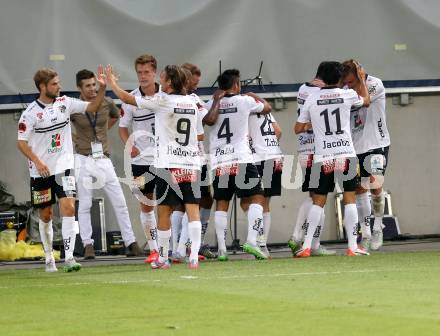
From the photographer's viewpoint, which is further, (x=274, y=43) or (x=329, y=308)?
(x=274, y=43)

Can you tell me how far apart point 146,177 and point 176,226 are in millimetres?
740

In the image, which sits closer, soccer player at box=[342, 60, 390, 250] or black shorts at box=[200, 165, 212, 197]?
black shorts at box=[200, 165, 212, 197]

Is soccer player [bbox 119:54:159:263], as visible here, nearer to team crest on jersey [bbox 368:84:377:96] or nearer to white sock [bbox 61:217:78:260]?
white sock [bbox 61:217:78:260]

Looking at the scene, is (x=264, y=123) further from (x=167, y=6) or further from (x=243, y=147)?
(x=167, y=6)

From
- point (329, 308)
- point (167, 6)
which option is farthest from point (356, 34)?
point (329, 308)

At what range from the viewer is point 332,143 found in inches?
583

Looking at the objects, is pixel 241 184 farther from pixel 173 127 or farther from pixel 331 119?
Result: pixel 173 127

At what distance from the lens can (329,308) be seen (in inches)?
347

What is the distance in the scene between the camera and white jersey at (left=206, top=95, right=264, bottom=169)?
14773 millimetres

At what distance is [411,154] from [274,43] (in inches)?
109

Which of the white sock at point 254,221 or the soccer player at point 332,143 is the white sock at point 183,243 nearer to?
the white sock at point 254,221

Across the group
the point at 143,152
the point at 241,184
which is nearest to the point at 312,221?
the point at 241,184

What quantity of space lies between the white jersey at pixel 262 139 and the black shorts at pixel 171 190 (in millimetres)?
2027

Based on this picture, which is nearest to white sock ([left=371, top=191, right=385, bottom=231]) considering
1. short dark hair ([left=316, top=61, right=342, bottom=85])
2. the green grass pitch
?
short dark hair ([left=316, top=61, right=342, bottom=85])
